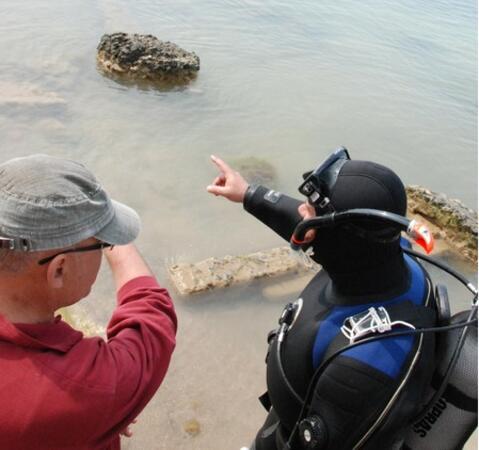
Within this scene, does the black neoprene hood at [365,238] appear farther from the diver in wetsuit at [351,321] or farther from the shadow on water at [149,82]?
the shadow on water at [149,82]

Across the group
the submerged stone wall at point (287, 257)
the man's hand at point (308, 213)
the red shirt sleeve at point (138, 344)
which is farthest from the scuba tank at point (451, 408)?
the submerged stone wall at point (287, 257)

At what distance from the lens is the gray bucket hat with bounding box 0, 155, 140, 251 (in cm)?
136

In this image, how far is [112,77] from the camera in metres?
8.76

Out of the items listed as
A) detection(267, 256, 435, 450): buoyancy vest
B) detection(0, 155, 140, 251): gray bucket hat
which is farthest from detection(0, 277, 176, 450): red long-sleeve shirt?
detection(267, 256, 435, 450): buoyancy vest

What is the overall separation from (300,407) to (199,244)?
3.27m

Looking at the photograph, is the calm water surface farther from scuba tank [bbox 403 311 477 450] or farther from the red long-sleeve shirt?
the red long-sleeve shirt

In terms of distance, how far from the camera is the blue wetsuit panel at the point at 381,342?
1.80 metres

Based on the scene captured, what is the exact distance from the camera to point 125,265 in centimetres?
189

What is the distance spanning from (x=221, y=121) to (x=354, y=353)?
6.49 m

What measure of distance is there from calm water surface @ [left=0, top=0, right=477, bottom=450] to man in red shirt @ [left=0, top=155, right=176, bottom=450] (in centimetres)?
216

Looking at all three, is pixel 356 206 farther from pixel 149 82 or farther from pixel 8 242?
pixel 149 82

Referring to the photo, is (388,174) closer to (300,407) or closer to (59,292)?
(300,407)

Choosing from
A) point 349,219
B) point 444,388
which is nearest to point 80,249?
point 349,219

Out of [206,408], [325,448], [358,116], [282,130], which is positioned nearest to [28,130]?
[282,130]
